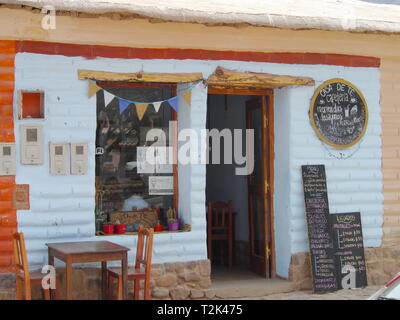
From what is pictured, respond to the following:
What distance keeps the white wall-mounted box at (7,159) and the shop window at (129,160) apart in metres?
1.06

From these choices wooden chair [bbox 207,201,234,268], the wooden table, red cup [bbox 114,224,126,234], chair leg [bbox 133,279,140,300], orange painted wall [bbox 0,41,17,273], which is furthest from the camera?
wooden chair [bbox 207,201,234,268]

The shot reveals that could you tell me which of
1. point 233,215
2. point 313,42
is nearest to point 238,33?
point 313,42

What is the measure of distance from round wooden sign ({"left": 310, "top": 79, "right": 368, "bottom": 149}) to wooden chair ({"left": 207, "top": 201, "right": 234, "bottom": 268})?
1935 mm

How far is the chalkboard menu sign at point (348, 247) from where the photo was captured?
853 centimetres

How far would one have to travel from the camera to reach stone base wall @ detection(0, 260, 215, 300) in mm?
7402

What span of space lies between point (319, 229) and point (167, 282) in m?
2.02

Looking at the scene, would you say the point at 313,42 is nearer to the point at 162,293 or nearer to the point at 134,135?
the point at 134,135

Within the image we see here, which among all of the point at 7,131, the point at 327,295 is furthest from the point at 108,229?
the point at 327,295

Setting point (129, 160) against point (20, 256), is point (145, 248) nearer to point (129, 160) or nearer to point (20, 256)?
point (20, 256)

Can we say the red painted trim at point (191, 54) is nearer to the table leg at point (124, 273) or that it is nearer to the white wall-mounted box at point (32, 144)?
the white wall-mounted box at point (32, 144)

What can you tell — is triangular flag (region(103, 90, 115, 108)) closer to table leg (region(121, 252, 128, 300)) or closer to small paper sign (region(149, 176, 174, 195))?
small paper sign (region(149, 176, 174, 195))

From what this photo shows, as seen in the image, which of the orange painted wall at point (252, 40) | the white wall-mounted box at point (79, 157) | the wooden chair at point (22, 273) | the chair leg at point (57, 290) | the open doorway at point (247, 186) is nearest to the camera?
the wooden chair at point (22, 273)

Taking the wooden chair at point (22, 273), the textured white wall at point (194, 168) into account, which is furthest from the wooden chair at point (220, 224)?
the wooden chair at point (22, 273)

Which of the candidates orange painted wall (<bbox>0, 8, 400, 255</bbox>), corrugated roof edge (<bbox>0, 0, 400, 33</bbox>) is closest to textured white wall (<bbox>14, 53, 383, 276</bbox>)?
orange painted wall (<bbox>0, 8, 400, 255</bbox>)
